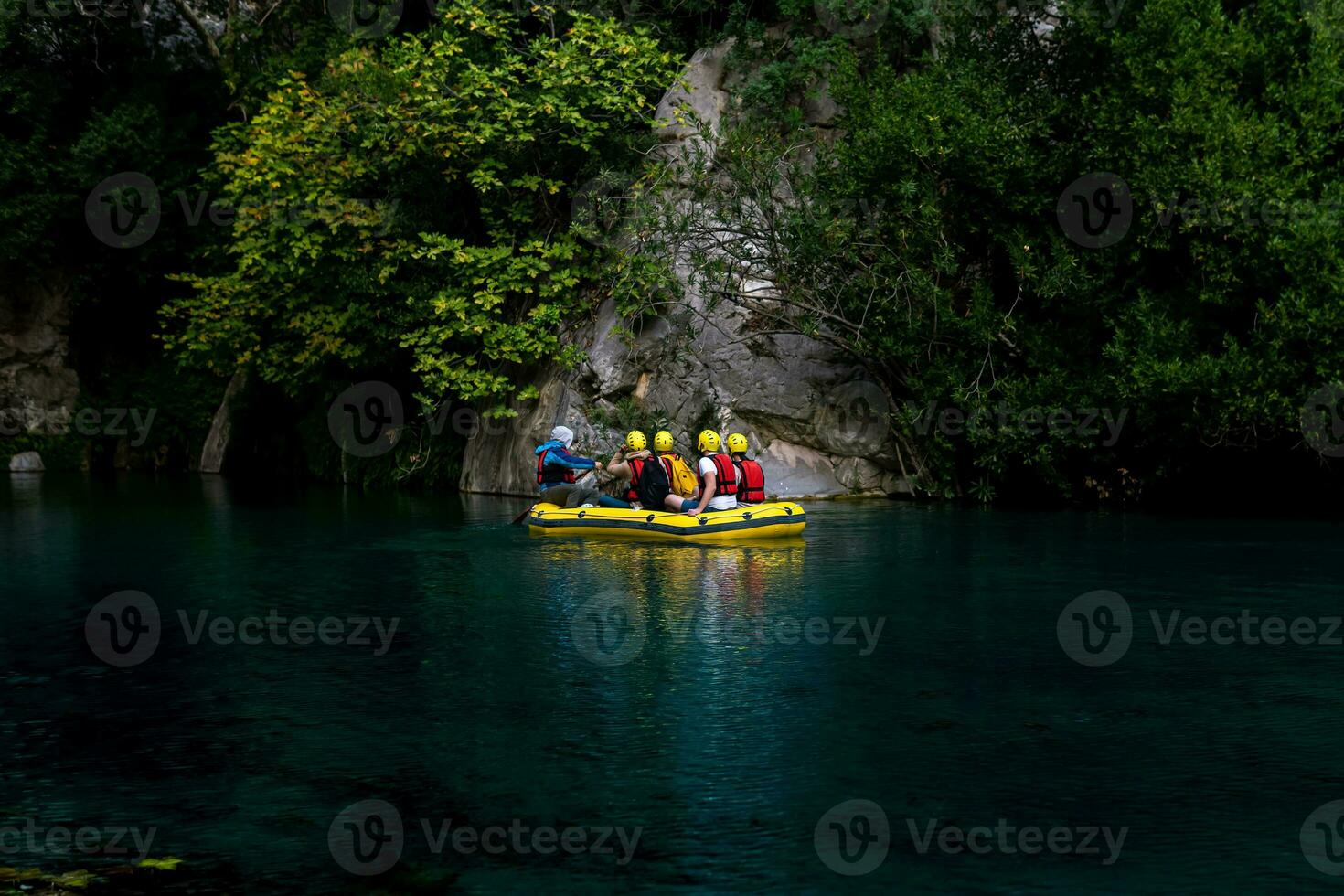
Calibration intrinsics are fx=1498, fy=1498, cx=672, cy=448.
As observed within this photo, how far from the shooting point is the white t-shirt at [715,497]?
56.8 feet

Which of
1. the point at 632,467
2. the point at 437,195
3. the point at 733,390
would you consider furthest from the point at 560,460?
the point at 437,195

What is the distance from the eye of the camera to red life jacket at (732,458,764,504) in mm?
17688

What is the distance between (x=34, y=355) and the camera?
38000 millimetres

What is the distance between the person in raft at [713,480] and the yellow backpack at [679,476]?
0.69m

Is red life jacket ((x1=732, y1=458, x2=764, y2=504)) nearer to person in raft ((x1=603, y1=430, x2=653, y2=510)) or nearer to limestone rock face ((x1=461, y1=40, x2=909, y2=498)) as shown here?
person in raft ((x1=603, y1=430, x2=653, y2=510))

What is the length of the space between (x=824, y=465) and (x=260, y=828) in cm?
1770

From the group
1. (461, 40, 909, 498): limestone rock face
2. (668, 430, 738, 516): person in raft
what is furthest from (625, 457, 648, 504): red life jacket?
(461, 40, 909, 498): limestone rock face

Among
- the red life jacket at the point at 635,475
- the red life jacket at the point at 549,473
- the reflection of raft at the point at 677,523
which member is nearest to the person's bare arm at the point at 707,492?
the reflection of raft at the point at 677,523

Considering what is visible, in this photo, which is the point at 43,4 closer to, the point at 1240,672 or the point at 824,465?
the point at 824,465

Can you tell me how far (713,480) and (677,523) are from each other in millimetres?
653

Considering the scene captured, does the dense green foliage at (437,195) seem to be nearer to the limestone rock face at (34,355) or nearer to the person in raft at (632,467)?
the person in raft at (632,467)

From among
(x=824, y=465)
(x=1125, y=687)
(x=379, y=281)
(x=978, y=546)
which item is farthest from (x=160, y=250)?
(x=1125, y=687)

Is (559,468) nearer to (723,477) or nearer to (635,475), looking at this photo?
(635,475)

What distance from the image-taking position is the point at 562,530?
18125 mm
